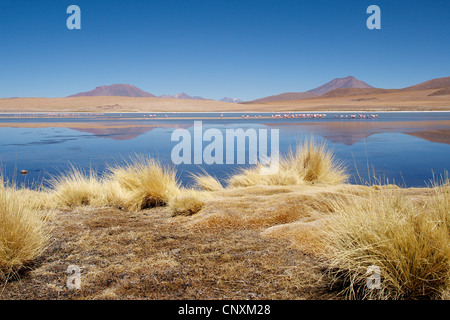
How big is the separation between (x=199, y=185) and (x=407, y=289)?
4.65 metres

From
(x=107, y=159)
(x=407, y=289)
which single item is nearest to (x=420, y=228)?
(x=407, y=289)

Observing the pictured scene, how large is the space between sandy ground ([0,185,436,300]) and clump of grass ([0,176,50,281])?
10 centimetres

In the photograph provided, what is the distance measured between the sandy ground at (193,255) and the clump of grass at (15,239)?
4.1 inches

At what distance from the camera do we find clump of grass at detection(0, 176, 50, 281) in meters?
2.70

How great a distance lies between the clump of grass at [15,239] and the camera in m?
2.70

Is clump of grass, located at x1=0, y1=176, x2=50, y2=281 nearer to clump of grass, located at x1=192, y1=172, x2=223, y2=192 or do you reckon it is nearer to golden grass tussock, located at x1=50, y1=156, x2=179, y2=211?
golden grass tussock, located at x1=50, y1=156, x2=179, y2=211
